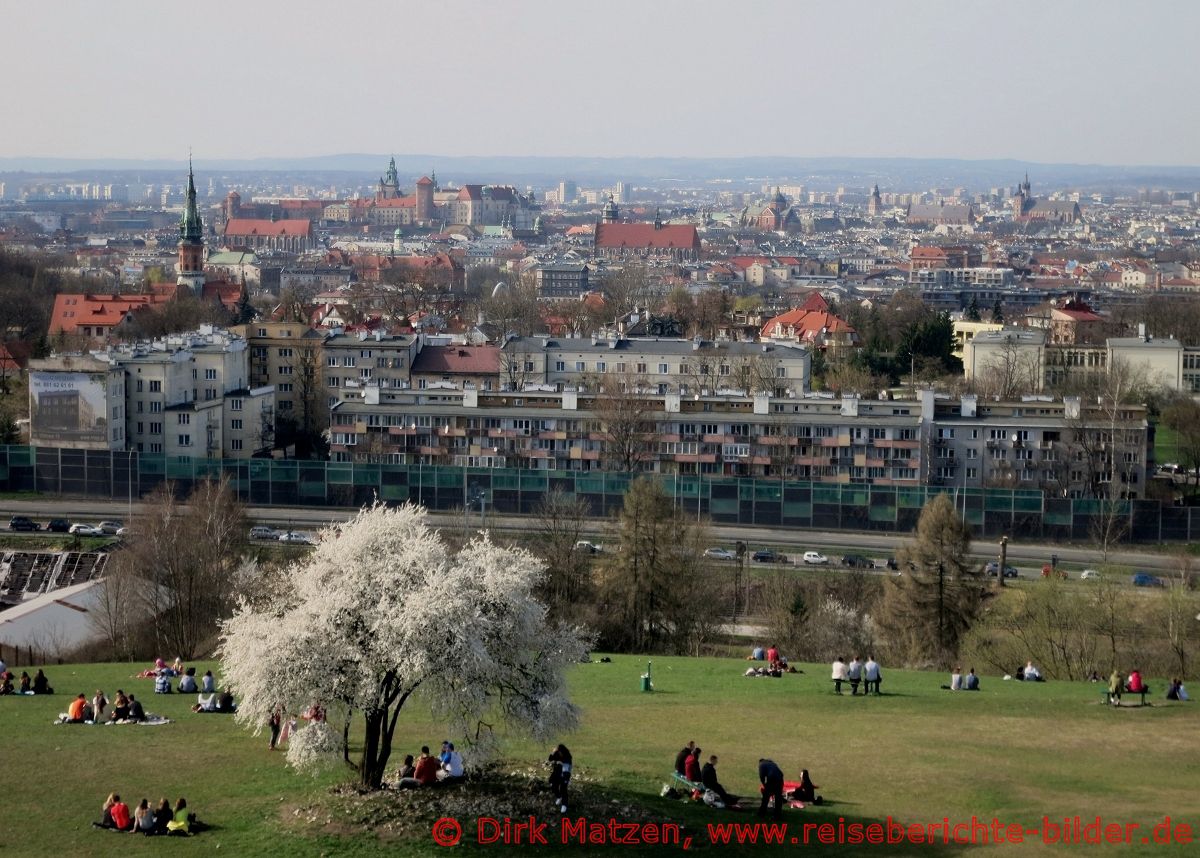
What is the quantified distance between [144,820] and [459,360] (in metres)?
41.9

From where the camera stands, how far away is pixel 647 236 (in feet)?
586

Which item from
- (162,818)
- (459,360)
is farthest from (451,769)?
(459,360)

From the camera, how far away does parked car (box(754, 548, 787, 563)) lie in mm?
38562

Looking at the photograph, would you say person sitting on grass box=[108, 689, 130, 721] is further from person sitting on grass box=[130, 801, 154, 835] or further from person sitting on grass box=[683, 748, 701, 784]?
person sitting on grass box=[683, 748, 701, 784]

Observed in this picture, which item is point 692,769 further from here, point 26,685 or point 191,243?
point 191,243

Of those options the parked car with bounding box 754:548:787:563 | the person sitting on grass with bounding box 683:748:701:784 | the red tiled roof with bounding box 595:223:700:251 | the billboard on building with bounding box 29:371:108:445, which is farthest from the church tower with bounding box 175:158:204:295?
the person sitting on grass with bounding box 683:748:701:784

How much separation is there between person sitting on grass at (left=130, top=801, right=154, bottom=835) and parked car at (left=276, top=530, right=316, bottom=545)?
2471 centimetres

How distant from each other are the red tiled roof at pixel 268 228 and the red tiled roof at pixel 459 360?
430ft

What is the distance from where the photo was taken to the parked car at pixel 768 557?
3856 centimetres

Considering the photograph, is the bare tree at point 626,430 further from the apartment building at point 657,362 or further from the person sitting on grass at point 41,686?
the person sitting on grass at point 41,686

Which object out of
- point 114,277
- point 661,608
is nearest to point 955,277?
point 114,277

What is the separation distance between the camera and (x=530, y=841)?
14.8 m

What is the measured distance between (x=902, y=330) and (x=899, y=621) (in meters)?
44.5

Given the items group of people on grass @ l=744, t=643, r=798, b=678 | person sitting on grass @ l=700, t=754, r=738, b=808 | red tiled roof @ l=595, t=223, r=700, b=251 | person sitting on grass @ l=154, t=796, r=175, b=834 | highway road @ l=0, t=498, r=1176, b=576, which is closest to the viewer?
person sitting on grass @ l=154, t=796, r=175, b=834
